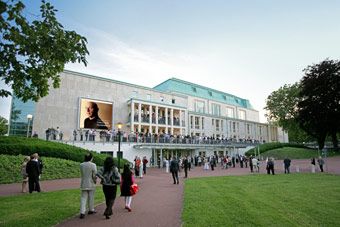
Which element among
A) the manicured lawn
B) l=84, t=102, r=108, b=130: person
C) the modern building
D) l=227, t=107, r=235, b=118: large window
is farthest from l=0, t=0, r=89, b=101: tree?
l=227, t=107, r=235, b=118: large window

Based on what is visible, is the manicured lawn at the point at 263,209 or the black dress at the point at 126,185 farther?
the black dress at the point at 126,185

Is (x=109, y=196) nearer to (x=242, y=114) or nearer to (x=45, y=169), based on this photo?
(x=45, y=169)

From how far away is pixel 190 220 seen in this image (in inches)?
261

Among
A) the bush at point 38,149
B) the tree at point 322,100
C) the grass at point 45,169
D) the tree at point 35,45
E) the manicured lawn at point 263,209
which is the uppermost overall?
the tree at point 322,100

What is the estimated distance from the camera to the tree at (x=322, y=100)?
37.2m

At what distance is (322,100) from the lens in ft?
125

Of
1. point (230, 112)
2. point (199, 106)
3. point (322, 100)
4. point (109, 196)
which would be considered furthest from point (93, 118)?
point (230, 112)

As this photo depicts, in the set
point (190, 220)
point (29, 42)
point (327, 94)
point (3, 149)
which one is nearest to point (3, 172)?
point (3, 149)

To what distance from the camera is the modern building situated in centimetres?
3120

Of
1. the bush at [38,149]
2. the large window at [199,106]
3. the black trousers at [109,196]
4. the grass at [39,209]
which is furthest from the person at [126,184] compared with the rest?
the large window at [199,106]

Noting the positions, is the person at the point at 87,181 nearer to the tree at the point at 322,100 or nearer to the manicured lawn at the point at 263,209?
the manicured lawn at the point at 263,209

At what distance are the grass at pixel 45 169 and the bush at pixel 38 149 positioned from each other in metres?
0.76

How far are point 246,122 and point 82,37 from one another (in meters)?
58.5

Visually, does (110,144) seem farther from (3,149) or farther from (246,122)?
(246,122)
